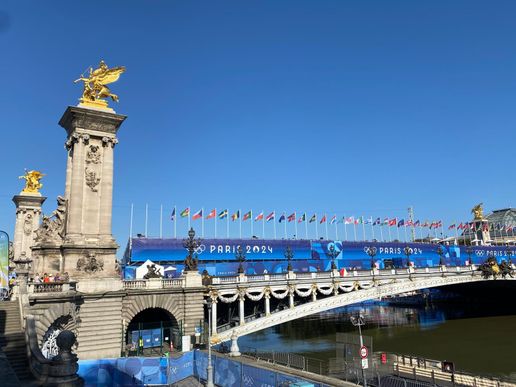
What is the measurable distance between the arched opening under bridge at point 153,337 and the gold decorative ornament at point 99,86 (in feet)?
63.0

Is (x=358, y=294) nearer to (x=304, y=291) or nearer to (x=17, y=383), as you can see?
(x=304, y=291)

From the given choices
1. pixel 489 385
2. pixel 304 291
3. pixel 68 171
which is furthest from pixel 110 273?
pixel 489 385

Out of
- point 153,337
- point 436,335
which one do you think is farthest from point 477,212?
point 153,337

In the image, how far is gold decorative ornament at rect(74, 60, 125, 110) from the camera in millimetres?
37156

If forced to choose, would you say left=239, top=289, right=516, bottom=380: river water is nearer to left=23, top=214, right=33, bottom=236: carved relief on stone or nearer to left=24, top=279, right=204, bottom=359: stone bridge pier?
left=24, top=279, right=204, bottom=359: stone bridge pier

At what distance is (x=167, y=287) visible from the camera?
38594 mm

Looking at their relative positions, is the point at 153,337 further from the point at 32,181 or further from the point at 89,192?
the point at 32,181

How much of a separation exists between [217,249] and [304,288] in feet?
53.0

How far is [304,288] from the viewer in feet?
168

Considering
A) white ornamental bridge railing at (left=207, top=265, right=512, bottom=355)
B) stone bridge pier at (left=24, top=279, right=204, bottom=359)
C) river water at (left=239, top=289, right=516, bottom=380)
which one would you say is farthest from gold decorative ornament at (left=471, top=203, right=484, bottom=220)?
stone bridge pier at (left=24, top=279, right=204, bottom=359)

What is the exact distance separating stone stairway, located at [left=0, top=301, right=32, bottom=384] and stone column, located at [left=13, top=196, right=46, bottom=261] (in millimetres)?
28179

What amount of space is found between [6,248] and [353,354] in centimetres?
2072

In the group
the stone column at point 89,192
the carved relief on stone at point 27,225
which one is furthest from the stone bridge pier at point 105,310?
the carved relief on stone at point 27,225

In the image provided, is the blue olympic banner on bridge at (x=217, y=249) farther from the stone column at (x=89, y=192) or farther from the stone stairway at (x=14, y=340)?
the stone stairway at (x=14, y=340)
